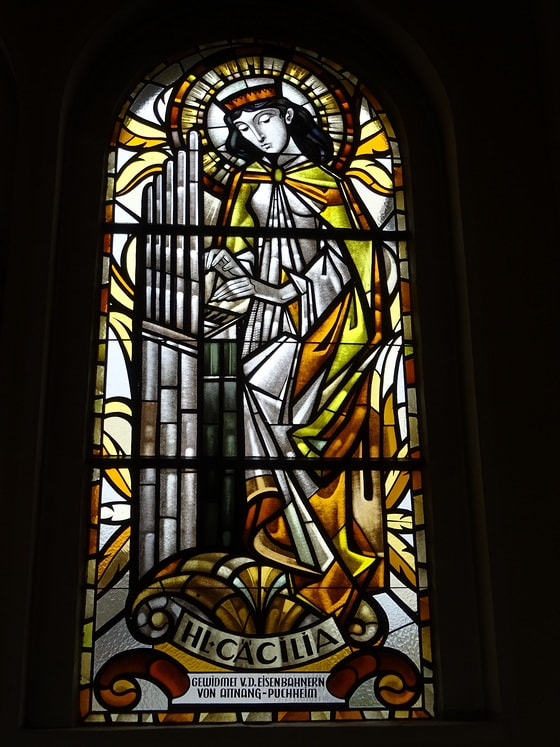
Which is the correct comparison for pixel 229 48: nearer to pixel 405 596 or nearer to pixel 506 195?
pixel 506 195

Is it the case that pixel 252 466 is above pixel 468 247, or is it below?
below

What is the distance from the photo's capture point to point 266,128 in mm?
5012

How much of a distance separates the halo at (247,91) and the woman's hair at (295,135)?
0.03 meters

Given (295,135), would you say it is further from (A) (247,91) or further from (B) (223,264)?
(B) (223,264)

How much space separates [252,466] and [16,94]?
188 cm

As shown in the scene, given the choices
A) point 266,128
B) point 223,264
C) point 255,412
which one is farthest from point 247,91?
point 255,412

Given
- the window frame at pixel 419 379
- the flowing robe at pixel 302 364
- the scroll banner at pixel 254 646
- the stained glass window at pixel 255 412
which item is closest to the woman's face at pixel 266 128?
the stained glass window at pixel 255 412

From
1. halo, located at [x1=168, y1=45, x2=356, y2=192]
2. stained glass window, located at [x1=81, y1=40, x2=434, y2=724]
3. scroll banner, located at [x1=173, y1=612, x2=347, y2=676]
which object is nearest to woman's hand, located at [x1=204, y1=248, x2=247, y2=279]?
stained glass window, located at [x1=81, y1=40, x2=434, y2=724]

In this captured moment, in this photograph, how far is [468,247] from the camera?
14.7ft

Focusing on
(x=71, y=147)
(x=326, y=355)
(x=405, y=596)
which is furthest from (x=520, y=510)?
(x=71, y=147)

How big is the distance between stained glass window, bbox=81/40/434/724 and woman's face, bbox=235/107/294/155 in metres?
0.01

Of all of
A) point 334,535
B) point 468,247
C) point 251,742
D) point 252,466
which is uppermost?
point 468,247

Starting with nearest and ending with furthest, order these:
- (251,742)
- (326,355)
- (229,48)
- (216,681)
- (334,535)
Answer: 1. (251,742)
2. (216,681)
3. (334,535)
4. (326,355)
5. (229,48)

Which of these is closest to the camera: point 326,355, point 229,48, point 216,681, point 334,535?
point 216,681
